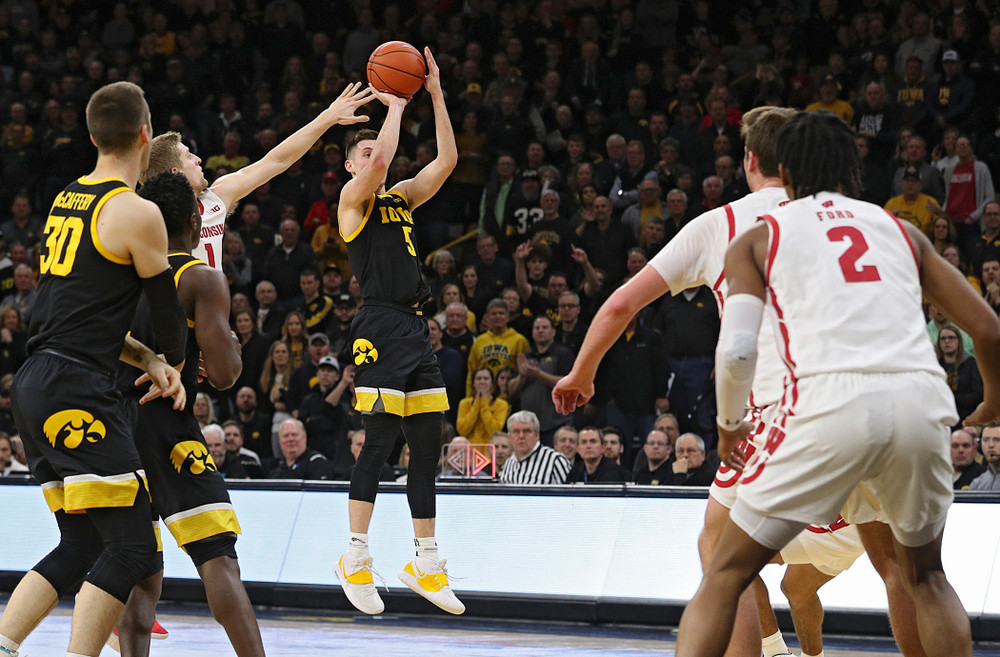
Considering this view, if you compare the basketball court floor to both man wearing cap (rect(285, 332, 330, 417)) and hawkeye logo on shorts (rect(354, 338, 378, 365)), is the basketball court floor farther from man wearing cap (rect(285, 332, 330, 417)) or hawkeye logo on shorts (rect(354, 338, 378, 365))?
man wearing cap (rect(285, 332, 330, 417))

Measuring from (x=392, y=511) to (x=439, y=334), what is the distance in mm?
3081

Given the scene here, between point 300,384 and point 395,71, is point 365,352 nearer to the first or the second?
point 395,71

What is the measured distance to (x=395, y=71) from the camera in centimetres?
731

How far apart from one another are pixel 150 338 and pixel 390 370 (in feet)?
6.89

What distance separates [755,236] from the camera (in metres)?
4.14

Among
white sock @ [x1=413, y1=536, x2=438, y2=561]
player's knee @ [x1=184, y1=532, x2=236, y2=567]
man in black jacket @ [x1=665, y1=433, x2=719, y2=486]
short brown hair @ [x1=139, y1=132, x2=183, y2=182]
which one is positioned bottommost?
man in black jacket @ [x1=665, y1=433, x2=719, y2=486]

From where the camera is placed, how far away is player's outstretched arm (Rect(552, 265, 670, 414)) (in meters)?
4.86

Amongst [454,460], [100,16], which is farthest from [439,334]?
[100,16]

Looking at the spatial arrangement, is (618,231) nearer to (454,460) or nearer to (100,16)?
(454,460)

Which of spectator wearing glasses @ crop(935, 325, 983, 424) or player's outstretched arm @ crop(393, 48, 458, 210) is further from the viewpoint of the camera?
spectator wearing glasses @ crop(935, 325, 983, 424)

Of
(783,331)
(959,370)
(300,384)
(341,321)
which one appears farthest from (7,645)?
(341,321)

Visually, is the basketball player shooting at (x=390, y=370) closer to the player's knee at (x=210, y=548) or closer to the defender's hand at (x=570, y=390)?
the player's knee at (x=210, y=548)

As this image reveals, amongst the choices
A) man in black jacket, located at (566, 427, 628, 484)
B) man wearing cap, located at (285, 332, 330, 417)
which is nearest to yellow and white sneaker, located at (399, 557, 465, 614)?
man in black jacket, located at (566, 427, 628, 484)

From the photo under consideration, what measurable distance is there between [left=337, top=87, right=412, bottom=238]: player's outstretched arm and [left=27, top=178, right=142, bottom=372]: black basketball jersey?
90.0 inches
